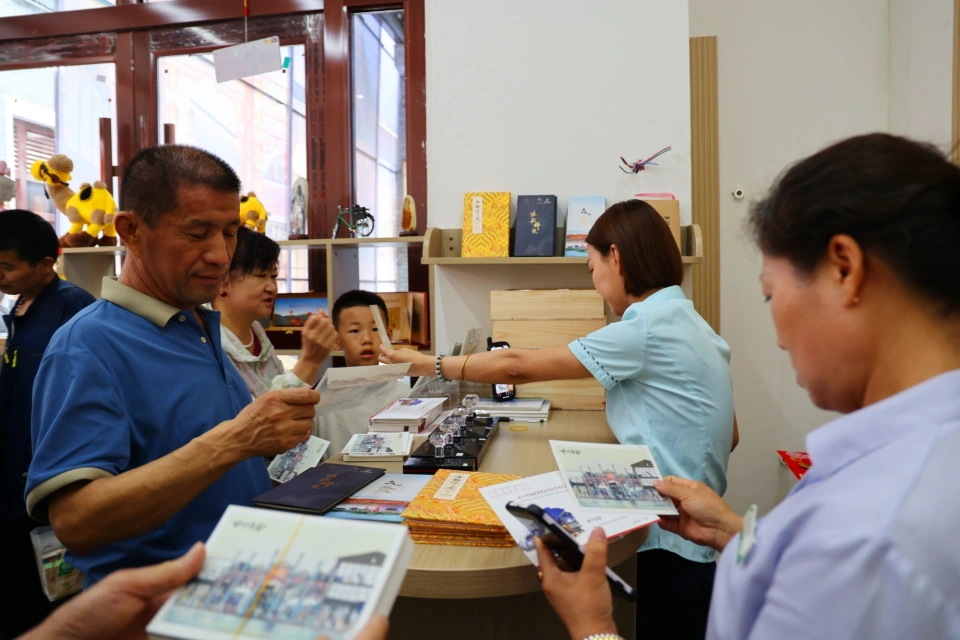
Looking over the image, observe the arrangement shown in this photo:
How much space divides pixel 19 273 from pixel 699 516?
2.58 m

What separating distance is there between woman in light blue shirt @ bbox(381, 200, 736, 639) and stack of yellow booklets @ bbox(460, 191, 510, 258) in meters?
0.82

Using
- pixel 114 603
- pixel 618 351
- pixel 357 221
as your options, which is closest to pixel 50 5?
pixel 357 221

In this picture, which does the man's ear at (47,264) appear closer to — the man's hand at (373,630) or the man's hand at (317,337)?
the man's hand at (317,337)

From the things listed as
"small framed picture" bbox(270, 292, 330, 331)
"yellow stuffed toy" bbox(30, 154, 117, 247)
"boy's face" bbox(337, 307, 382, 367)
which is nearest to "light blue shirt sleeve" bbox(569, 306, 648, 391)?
"boy's face" bbox(337, 307, 382, 367)

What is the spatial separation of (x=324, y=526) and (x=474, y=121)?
243 cm

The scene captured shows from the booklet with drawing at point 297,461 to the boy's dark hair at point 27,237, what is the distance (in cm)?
142

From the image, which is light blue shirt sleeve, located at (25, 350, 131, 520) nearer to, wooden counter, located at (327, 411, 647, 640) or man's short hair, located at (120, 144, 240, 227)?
man's short hair, located at (120, 144, 240, 227)

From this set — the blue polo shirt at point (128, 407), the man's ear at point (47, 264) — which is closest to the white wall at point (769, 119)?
the blue polo shirt at point (128, 407)

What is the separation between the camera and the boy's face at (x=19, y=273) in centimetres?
238

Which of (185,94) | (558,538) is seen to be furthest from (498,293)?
(185,94)

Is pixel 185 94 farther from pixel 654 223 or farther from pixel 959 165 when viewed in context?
pixel 959 165

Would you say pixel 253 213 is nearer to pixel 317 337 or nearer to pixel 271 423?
pixel 317 337

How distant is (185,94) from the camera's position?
3572mm

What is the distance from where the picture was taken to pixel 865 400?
690mm
